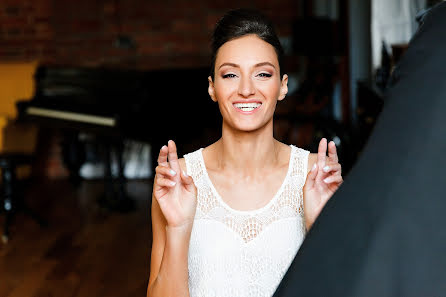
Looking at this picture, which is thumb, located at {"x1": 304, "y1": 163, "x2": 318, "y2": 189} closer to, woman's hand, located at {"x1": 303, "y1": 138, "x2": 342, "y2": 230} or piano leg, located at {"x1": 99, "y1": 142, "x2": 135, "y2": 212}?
woman's hand, located at {"x1": 303, "y1": 138, "x2": 342, "y2": 230}

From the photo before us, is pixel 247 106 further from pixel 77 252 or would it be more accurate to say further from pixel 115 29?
pixel 115 29

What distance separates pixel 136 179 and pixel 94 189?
21.8 inches

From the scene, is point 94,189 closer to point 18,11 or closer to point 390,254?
point 18,11

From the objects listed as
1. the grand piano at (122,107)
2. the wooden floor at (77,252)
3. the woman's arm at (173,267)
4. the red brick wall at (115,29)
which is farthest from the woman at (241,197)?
the red brick wall at (115,29)

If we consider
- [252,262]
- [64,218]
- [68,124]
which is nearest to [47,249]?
[64,218]

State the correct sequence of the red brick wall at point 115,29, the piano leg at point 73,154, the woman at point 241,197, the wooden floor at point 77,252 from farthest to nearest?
the red brick wall at point 115,29 < the piano leg at point 73,154 < the wooden floor at point 77,252 < the woman at point 241,197

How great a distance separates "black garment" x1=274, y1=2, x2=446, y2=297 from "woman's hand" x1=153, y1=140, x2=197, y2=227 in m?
0.65

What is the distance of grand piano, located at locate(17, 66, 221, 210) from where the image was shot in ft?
15.1

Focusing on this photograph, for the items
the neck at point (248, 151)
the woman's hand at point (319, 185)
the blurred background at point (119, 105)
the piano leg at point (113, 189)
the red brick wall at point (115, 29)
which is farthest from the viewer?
the red brick wall at point (115, 29)

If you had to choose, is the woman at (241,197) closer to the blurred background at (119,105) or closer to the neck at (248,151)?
the neck at (248,151)

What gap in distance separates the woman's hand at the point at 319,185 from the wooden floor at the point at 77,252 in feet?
6.33

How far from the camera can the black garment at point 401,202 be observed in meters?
0.63

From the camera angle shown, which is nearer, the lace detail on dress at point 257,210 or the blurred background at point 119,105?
the lace detail on dress at point 257,210

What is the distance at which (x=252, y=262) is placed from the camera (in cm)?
143
